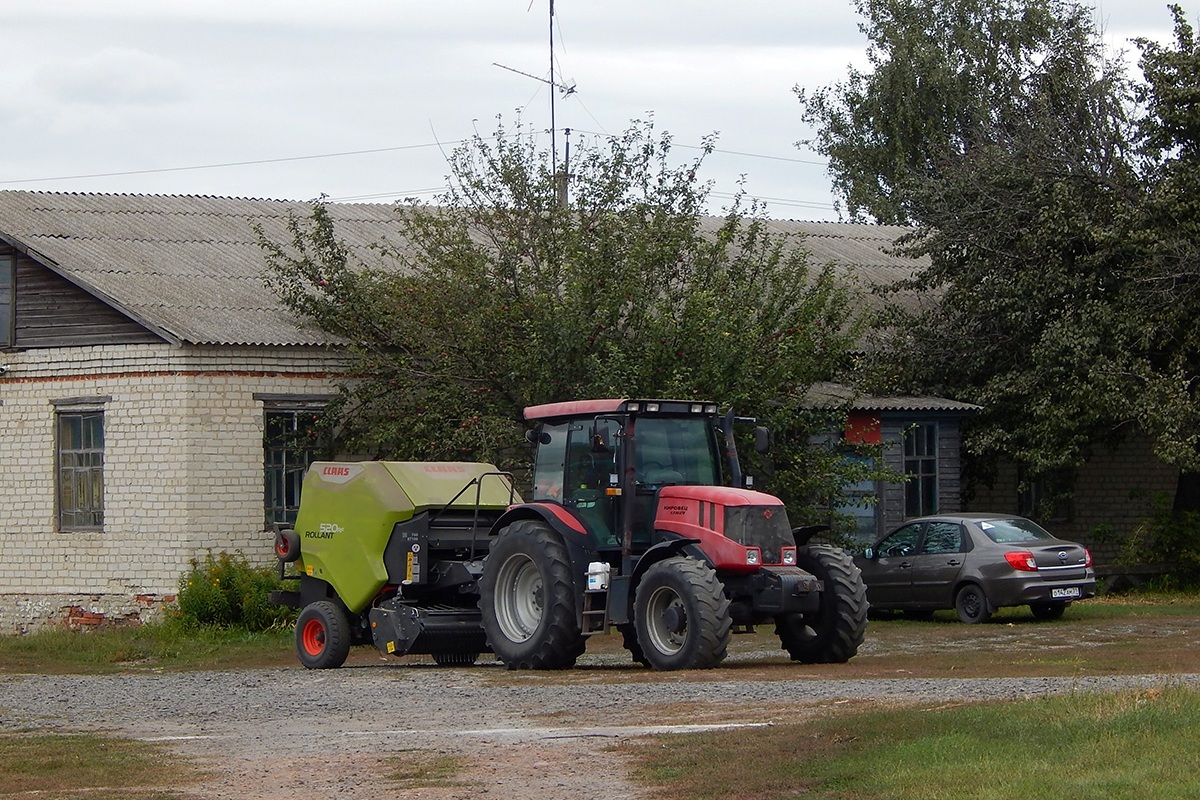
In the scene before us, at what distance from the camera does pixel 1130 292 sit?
79.3 feet

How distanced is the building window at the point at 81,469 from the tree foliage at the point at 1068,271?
33.7 feet

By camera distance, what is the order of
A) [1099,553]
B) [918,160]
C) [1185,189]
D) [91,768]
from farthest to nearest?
[918,160] < [1099,553] < [1185,189] < [91,768]

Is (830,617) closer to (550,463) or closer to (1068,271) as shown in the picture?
(550,463)

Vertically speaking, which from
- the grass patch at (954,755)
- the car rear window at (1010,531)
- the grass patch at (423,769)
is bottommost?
the grass patch at (423,769)

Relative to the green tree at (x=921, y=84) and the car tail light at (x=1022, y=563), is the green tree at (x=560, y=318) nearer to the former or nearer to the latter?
the car tail light at (x=1022, y=563)

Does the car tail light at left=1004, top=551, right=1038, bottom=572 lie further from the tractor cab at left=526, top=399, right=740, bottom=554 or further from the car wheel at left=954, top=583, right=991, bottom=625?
the tractor cab at left=526, top=399, right=740, bottom=554

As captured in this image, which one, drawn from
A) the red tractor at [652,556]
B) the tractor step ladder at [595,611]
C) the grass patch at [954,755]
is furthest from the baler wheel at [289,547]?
the grass patch at [954,755]

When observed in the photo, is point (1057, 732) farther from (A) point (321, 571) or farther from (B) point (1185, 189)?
(B) point (1185, 189)

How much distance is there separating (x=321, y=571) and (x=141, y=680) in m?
2.04

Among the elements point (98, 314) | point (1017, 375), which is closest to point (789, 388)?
point (1017, 375)

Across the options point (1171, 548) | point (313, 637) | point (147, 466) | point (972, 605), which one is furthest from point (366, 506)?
point (1171, 548)

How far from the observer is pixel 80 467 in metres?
22.7

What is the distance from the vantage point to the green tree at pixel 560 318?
20422mm

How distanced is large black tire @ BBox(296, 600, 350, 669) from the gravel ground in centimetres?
67
